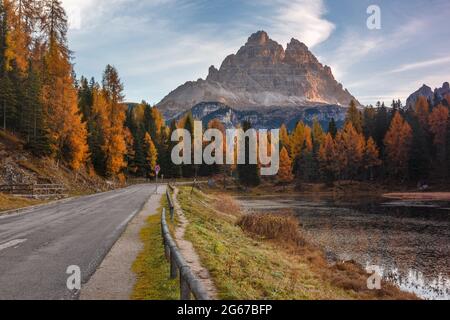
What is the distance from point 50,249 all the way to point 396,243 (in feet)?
65.7

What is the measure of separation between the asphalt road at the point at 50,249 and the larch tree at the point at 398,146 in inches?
2977

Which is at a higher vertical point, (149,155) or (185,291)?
(149,155)

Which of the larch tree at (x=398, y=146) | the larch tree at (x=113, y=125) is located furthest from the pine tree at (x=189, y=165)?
the larch tree at (x=398, y=146)

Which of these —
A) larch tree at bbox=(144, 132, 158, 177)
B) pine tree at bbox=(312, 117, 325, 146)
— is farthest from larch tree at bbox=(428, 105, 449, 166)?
larch tree at bbox=(144, 132, 158, 177)

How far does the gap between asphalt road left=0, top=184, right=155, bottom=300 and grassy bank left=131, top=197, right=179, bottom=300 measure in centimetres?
113

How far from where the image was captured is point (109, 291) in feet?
28.1

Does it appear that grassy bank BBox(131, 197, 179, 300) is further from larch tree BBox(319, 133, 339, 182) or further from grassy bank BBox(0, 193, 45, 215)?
larch tree BBox(319, 133, 339, 182)

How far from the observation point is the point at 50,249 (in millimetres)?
13109

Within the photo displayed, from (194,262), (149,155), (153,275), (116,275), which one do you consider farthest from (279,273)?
(149,155)

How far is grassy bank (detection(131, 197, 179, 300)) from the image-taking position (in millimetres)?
8406

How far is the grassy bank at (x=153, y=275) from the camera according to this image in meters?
8.41

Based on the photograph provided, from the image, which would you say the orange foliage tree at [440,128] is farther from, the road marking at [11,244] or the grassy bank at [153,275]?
the road marking at [11,244]

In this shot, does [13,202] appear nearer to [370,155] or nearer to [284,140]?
[370,155]
